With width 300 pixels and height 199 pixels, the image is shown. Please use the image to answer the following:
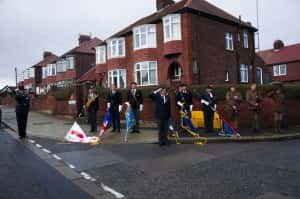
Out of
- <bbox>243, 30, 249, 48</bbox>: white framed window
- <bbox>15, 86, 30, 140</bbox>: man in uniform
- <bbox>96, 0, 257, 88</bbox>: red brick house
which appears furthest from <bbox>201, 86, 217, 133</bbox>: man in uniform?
<bbox>243, 30, 249, 48</bbox>: white framed window

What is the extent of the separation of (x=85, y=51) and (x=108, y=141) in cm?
4149

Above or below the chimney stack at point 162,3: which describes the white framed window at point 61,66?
below

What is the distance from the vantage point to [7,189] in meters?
6.32

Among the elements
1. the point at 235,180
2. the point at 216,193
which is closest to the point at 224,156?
the point at 235,180

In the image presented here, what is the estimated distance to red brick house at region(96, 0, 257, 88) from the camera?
2827cm

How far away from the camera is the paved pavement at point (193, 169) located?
603cm

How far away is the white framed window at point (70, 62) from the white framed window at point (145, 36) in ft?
72.3

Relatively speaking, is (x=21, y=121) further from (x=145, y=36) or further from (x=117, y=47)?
(x=117, y=47)

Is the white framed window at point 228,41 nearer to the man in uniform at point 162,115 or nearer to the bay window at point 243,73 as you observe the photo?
the bay window at point 243,73

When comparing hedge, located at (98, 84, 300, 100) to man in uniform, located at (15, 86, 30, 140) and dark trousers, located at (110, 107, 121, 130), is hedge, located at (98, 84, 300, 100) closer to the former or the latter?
dark trousers, located at (110, 107, 121, 130)

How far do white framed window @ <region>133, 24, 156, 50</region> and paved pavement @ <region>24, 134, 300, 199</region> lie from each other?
67.4 ft

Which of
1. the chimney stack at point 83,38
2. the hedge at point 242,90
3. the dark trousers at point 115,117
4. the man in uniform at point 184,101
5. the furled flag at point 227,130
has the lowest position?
the furled flag at point 227,130

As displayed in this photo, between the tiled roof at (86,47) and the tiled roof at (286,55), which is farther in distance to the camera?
the tiled roof at (86,47)

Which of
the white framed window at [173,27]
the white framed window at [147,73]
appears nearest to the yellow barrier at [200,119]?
the white framed window at [173,27]
